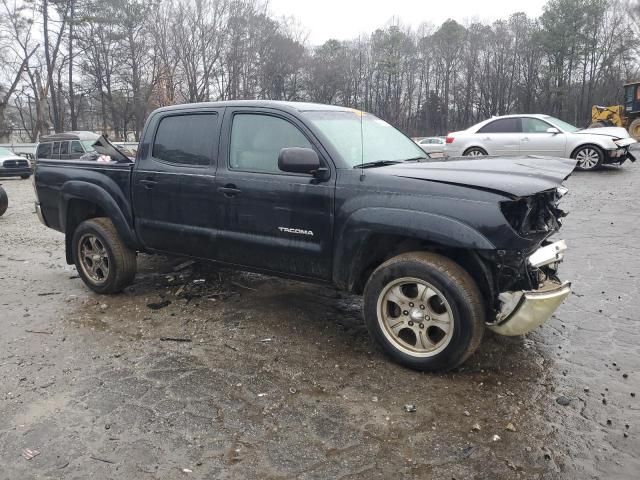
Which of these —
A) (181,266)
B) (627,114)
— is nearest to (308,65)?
(627,114)

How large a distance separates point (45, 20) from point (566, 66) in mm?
50539

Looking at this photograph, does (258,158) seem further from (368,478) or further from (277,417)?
(368,478)

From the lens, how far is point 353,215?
3.49 meters

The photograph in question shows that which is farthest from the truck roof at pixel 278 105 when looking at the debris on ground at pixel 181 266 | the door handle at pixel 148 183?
the debris on ground at pixel 181 266

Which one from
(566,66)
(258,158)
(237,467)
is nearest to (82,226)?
(258,158)

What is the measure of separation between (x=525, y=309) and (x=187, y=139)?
316 cm

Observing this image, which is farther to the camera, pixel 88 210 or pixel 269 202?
pixel 88 210

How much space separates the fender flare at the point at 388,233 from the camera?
308 cm

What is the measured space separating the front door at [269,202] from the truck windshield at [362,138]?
201 millimetres

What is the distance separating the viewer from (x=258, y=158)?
13.4 feet

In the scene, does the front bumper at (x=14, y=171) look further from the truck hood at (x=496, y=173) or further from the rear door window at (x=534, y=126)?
the truck hood at (x=496, y=173)

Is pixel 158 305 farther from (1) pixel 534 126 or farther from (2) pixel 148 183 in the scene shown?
(1) pixel 534 126

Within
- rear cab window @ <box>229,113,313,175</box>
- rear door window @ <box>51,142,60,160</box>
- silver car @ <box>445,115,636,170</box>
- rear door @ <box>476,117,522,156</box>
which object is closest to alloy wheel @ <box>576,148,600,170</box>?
silver car @ <box>445,115,636,170</box>

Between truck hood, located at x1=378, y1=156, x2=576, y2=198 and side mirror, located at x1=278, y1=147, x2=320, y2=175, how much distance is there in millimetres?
499
